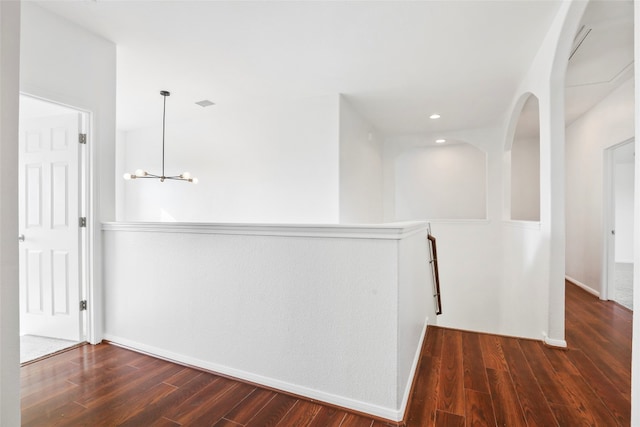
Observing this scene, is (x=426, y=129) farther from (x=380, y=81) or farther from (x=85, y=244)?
(x=85, y=244)

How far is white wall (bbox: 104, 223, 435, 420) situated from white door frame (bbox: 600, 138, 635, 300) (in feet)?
11.5

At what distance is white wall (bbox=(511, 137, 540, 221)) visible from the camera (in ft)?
21.0

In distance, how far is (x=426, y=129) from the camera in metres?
5.76

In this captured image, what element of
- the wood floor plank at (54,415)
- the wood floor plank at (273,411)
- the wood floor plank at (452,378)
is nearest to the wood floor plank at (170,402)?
the wood floor plank at (54,415)

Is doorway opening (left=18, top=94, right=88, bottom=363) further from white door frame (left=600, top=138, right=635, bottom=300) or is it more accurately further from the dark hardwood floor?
white door frame (left=600, top=138, right=635, bottom=300)

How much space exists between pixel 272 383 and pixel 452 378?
126 centimetres

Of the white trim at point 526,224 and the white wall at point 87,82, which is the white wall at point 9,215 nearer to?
the white wall at point 87,82

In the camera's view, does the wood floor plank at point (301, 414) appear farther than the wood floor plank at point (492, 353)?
No

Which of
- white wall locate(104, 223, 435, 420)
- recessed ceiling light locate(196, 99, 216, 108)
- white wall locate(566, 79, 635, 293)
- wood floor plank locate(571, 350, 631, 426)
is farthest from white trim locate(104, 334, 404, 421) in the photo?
white wall locate(566, 79, 635, 293)

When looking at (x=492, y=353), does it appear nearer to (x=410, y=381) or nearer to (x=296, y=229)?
(x=410, y=381)

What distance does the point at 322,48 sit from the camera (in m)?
2.94

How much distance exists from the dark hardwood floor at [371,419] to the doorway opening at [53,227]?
437 millimetres

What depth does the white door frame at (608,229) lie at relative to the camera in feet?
13.3

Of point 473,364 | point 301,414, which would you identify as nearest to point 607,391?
point 473,364
